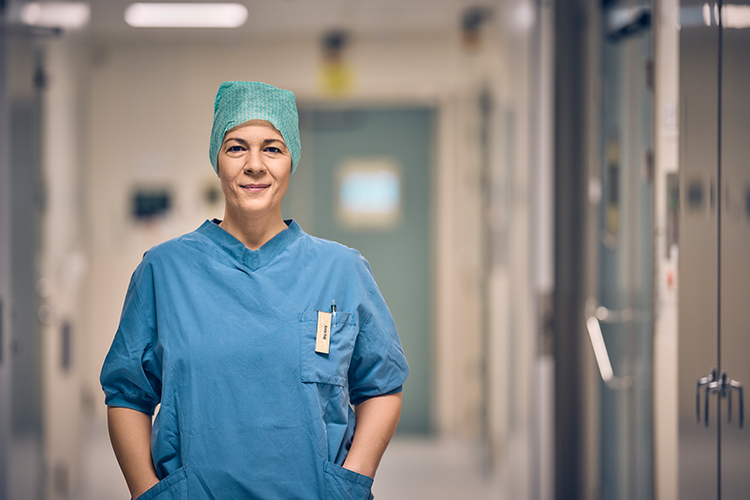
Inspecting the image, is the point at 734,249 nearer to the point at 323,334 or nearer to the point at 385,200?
the point at 323,334

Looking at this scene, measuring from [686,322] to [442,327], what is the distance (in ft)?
5.41

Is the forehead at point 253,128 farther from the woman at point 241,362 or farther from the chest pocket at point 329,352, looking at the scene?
the chest pocket at point 329,352

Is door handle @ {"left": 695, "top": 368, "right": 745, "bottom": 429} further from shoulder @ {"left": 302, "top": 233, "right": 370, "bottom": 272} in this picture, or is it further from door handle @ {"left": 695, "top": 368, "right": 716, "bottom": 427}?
shoulder @ {"left": 302, "top": 233, "right": 370, "bottom": 272}

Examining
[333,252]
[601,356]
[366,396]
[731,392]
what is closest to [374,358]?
[366,396]

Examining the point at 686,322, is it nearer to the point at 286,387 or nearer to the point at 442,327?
the point at 286,387

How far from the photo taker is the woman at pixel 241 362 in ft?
3.44

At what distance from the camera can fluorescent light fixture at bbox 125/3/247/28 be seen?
2.46 meters

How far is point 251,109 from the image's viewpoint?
1062 mm

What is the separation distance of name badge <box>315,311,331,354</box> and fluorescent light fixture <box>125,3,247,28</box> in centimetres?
181

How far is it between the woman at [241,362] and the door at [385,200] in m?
1.80

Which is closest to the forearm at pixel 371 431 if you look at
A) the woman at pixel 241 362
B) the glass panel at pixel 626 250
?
the woman at pixel 241 362

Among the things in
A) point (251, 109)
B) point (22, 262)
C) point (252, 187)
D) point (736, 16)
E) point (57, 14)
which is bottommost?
point (22, 262)

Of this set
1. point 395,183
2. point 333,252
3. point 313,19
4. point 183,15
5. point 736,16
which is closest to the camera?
point 333,252

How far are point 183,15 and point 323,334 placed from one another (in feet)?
6.03
